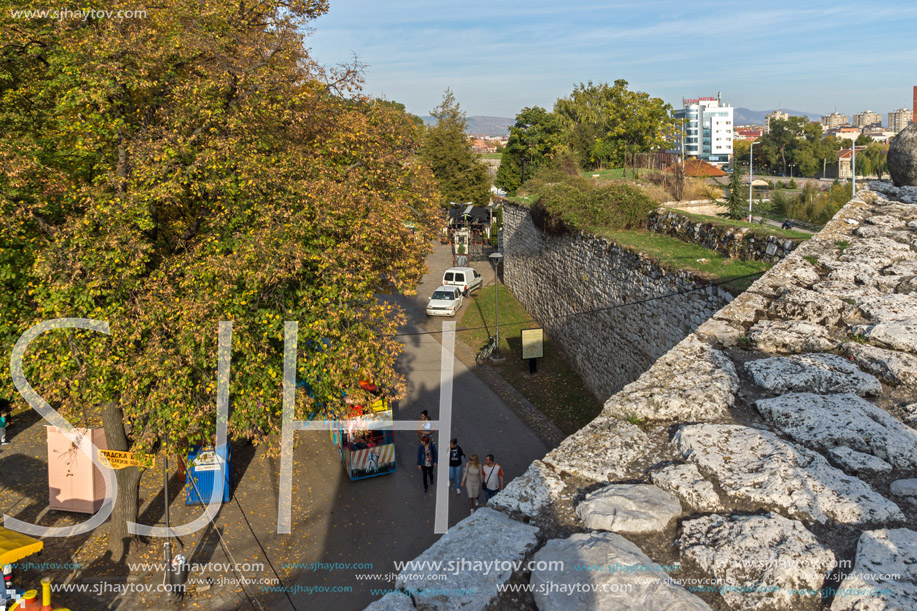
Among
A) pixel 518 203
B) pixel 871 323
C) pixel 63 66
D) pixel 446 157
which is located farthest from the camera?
pixel 446 157

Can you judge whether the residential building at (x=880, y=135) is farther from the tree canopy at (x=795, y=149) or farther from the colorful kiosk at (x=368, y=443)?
the colorful kiosk at (x=368, y=443)

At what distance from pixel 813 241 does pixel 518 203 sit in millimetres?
19141

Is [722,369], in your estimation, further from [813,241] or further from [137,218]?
[137,218]

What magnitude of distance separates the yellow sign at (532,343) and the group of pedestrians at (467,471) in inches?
190

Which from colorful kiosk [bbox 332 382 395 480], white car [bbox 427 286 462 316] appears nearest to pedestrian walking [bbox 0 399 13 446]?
colorful kiosk [bbox 332 382 395 480]

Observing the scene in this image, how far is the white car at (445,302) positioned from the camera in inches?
923

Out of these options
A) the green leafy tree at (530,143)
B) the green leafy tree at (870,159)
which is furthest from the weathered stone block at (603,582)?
the green leafy tree at (870,159)

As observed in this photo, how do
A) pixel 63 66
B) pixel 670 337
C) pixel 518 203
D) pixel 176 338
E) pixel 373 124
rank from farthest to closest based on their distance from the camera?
pixel 518 203
pixel 373 124
pixel 670 337
pixel 63 66
pixel 176 338

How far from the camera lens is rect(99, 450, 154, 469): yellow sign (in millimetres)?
7971

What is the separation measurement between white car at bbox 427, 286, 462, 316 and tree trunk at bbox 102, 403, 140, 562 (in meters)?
14.6

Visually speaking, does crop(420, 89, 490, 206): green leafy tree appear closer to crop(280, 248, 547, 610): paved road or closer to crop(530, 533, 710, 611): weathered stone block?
crop(280, 248, 547, 610): paved road

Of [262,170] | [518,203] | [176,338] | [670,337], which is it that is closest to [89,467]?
[176,338]

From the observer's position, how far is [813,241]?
19.4 ft

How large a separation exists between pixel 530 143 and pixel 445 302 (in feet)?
76.9
